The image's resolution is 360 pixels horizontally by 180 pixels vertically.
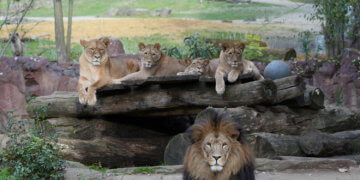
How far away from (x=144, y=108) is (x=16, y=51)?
715 cm

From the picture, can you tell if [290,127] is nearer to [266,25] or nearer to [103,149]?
[103,149]

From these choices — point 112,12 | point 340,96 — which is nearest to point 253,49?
point 340,96

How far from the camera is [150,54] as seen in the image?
7656 mm

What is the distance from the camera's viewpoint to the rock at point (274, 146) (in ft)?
23.1

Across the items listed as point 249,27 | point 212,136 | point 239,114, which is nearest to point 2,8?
point 249,27

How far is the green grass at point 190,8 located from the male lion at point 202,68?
20.3 ft

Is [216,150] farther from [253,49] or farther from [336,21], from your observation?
[336,21]

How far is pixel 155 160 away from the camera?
8.17m

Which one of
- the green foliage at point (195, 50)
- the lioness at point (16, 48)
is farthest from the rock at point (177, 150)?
the lioness at point (16, 48)

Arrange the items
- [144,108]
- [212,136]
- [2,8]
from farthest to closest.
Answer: [2,8] < [144,108] < [212,136]

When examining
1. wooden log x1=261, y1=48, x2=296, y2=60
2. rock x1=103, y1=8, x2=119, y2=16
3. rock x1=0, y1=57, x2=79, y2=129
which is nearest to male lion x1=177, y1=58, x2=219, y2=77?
rock x1=0, y1=57, x2=79, y2=129

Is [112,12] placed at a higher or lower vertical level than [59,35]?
higher

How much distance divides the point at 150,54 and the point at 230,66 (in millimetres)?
1295

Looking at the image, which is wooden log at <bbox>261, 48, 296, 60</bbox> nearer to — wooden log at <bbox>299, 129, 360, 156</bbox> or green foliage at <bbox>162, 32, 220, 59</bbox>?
green foliage at <bbox>162, 32, 220, 59</bbox>
